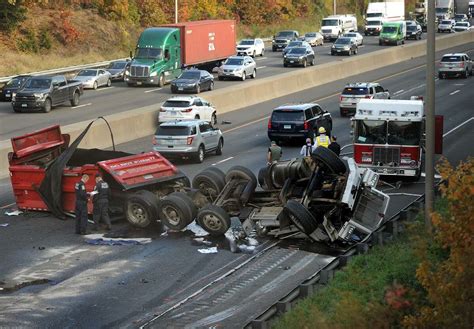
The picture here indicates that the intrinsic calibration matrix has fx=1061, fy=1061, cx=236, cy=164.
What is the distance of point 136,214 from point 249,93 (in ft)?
96.2

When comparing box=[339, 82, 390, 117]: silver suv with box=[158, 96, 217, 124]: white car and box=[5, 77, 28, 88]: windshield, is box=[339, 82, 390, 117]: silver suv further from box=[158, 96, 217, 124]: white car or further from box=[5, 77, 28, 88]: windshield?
box=[5, 77, 28, 88]: windshield

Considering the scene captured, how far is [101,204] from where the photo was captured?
25.4 meters

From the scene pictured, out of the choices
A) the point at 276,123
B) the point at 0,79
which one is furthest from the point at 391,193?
the point at 0,79

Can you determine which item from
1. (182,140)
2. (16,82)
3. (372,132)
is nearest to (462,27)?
(16,82)

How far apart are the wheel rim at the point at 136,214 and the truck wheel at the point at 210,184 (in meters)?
2.37

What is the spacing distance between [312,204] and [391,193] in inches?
296

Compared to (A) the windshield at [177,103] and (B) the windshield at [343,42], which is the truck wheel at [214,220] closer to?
(A) the windshield at [177,103]

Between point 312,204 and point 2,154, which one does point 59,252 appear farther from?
point 2,154

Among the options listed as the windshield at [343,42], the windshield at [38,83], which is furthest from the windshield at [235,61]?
the windshield at [343,42]

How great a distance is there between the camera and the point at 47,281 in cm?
2091

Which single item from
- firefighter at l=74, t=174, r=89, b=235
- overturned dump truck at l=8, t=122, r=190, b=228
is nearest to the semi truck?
overturned dump truck at l=8, t=122, r=190, b=228

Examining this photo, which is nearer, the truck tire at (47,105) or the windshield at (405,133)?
the windshield at (405,133)

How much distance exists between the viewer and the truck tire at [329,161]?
24.7 metres

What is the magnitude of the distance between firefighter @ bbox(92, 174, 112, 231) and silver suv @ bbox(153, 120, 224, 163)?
1030 centimetres
